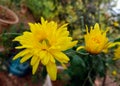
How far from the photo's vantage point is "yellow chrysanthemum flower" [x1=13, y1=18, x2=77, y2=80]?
0.71 m

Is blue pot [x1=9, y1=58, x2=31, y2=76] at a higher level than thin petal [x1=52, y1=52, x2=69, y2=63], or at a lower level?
lower

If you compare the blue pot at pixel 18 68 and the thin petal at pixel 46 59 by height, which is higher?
the thin petal at pixel 46 59

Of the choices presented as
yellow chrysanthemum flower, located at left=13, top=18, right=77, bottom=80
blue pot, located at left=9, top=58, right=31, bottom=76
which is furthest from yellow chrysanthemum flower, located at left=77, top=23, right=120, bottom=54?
blue pot, located at left=9, top=58, right=31, bottom=76

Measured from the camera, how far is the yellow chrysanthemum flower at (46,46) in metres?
0.71

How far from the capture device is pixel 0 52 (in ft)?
5.31

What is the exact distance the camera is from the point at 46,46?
0.73 meters

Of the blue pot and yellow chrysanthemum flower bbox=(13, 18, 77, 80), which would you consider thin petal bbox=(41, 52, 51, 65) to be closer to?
yellow chrysanthemum flower bbox=(13, 18, 77, 80)

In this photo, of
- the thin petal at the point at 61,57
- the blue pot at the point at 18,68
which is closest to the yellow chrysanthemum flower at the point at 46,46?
the thin petal at the point at 61,57

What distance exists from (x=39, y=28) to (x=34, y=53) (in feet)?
0.22

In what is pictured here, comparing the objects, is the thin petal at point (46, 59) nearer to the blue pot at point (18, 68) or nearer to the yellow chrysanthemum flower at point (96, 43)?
the yellow chrysanthemum flower at point (96, 43)

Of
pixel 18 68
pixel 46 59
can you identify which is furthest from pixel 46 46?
pixel 18 68

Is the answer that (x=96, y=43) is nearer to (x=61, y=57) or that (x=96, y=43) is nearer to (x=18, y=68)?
(x=61, y=57)

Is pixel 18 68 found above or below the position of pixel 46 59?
below

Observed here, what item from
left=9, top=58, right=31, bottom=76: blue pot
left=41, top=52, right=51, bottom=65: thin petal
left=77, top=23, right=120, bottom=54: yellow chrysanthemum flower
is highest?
left=41, top=52, right=51, bottom=65: thin petal
